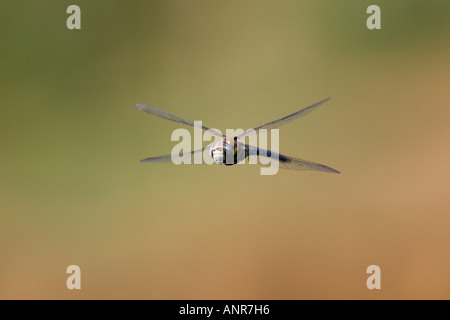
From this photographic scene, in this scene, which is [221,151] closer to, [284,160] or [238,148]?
[238,148]

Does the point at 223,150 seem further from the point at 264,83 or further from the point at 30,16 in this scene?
the point at 30,16

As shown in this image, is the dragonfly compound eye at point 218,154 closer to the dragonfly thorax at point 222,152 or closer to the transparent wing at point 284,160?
the dragonfly thorax at point 222,152

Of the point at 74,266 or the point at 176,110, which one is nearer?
the point at 74,266

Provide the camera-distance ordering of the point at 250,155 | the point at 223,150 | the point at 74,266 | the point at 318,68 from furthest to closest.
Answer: the point at 318,68, the point at 74,266, the point at 250,155, the point at 223,150

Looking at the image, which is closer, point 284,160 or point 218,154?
point 218,154

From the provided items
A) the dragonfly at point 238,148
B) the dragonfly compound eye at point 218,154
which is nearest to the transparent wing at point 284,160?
the dragonfly at point 238,148

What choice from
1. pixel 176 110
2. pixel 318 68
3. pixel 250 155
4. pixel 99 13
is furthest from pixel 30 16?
pixel 250 155

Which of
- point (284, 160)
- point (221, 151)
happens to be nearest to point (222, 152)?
point (221, 151)
